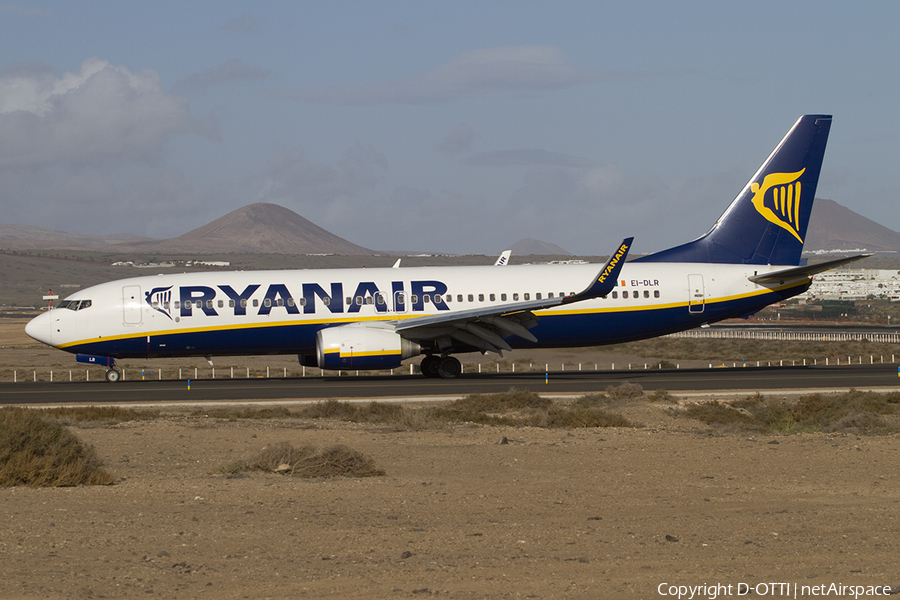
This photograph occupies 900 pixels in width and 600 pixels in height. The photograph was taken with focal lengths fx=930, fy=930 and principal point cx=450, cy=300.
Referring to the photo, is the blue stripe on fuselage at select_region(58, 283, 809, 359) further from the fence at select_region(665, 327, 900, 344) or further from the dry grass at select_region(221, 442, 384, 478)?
the fence at select_region(665, 327, 900, 344)

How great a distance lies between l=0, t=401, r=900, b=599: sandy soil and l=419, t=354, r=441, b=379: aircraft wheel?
625 inches

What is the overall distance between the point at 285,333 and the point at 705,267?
14.4 meters

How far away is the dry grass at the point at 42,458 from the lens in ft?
38.6

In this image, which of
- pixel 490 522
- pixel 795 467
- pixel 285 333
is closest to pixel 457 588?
pixel 490 522

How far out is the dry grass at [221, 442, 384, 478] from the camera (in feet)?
41.5

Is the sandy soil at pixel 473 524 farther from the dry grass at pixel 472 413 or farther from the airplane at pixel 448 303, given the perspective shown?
the airplane at pixel 448 303

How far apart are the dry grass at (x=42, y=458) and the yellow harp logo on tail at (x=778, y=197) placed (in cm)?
2606

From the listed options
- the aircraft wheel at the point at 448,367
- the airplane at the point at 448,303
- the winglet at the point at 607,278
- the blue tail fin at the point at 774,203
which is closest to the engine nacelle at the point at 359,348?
the airplane at the point at 448,303

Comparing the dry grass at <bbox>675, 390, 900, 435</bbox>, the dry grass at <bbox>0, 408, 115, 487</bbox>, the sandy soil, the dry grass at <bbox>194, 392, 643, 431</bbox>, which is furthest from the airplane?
the dry grass at <bbox>0, 408, 115, 487</bbox>

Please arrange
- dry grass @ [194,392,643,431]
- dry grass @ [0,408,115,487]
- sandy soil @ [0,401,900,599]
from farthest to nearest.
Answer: dry grass @ [194,392,643,431] → dry grass @ [0,408,115,487] → sandy soil @ [0,401,900,599]

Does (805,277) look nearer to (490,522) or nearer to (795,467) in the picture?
(795,467)

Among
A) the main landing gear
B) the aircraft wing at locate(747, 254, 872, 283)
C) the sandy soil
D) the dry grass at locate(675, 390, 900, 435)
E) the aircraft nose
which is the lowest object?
the dry grass at locate(675, 390, 900, 435)

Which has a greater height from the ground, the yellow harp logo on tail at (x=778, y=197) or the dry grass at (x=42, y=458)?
the yellow harp logo on tail at (x=778, y=197)

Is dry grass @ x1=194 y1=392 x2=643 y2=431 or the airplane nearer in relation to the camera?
dry grass @ x1=194 y1=392 x2=643 y2=431
